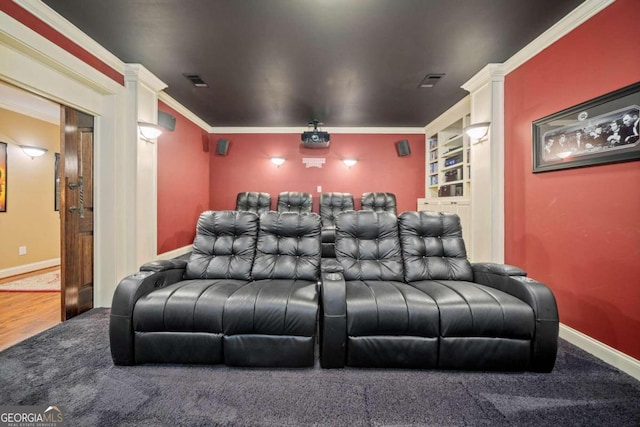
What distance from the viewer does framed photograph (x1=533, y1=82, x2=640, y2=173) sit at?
158cm

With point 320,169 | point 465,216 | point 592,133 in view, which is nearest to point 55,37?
point 320,169

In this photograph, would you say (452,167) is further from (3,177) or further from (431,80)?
(3,177)

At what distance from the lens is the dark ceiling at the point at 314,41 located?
6.15ft

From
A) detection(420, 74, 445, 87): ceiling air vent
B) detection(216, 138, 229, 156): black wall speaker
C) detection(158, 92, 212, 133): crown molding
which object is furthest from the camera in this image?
detection(216, 138, 229, 156): black wall speaker

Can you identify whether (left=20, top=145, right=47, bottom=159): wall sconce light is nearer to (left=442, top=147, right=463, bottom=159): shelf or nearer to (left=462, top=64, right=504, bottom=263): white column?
(left=462, top=64, right=504, bottom=263): white column

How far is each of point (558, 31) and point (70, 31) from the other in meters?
4.07

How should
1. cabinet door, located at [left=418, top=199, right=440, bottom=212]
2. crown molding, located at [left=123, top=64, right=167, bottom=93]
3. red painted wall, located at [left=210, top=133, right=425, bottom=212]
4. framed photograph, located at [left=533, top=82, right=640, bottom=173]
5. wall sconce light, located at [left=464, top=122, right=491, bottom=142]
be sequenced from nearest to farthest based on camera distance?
framed photograph, located at [left=533, top=82, right=640, bottom=173] → crown molding, located at [left=123, top=64, right=167, bottom=93] → wall sconce light, located at [left=464, top=122, right=491, bottom=142] → cabinet door, located at [left=418, top=199, right=440, bottom=212] → red painted wall, located at [left=210, top=133, right=425, bottom=212]

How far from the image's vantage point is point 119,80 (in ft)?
8.65

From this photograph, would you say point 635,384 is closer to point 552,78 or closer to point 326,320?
point 326,320

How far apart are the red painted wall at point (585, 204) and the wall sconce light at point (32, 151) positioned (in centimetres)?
662

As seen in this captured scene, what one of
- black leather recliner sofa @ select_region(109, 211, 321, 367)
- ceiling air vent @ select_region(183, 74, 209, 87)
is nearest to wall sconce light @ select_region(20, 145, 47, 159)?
ceiling air vent @ select_region(183, 74, 209, 87)

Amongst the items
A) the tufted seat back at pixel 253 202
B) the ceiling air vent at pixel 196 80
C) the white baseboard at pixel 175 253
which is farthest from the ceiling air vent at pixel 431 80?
the white baseboard at pixel 175 253

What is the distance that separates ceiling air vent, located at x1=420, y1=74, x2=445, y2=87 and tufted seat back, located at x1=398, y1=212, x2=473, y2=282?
1.78m

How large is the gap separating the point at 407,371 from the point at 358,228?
1077 mm
